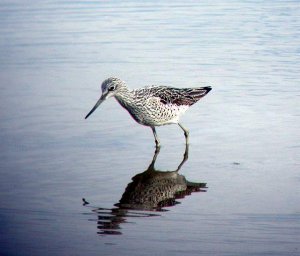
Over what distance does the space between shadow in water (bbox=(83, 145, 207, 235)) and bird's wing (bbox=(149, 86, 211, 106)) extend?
4.09 ft

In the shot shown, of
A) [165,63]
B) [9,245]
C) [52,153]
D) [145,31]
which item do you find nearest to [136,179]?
[52,153]

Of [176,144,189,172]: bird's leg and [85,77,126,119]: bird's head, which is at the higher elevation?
[85,77,126,119]: bird's head

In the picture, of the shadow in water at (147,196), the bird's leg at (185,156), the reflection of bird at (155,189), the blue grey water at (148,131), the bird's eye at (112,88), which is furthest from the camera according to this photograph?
the bird's eye at (112,88)

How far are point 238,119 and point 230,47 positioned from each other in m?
4.28

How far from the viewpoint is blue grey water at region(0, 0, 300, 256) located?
28.3ft

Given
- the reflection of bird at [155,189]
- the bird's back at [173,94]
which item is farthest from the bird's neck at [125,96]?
the reflection of bird at [155,189]

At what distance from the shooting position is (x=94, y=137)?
11.9 meters

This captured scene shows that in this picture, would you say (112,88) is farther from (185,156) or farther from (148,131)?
(185,156)

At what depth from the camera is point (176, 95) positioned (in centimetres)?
1211

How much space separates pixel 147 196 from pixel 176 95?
2.60 metres

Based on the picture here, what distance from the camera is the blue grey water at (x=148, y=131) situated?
863 cm

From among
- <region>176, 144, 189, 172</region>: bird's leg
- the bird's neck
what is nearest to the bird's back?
the bird's neck

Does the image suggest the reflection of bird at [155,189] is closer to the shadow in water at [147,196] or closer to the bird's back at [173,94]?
the shadow in water at [147,196]

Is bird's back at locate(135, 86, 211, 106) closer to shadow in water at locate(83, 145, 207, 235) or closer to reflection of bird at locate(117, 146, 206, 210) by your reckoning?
shadow in water at locate(83, 145, 207, 235)
